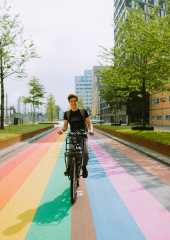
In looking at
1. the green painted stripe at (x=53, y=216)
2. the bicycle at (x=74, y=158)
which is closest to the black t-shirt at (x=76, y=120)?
the bicycle at (x=74, y=158)

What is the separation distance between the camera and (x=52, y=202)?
3812 mm

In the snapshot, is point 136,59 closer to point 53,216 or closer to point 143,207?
point 143,207

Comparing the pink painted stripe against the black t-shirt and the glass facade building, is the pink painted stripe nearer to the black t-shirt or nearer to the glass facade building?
the black t-shirt

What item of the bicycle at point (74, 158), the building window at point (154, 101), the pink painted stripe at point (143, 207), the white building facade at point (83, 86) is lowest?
the pink painted stripe at point (143, 207)

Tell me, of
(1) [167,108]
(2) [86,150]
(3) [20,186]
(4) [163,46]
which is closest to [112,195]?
(2) [86,150]

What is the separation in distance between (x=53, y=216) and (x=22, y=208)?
663mm

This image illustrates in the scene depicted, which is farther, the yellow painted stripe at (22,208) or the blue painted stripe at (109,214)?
the yellow painted stripe at (22,208)

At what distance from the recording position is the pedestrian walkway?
9.34ft

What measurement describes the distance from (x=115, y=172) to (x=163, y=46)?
879 cm

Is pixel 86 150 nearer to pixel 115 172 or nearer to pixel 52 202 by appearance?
pixel 52 202

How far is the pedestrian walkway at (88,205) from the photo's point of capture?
112 inches

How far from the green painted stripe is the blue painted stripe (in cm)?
44

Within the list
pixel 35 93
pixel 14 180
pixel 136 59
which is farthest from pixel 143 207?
pixel 35 93

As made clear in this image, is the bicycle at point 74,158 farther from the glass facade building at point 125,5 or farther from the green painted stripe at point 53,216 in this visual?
the glass facade building at point 125,5
